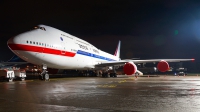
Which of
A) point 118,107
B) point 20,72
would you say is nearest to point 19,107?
point 118,107

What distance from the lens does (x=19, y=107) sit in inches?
303

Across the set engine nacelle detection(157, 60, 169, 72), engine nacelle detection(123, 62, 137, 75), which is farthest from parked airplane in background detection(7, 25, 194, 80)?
engine nacelle detection(157, 60, 169, 72)

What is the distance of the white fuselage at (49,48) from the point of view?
1986cm

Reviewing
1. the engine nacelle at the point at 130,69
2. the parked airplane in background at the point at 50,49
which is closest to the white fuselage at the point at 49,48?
the parked airplane in background at the point at 50,49

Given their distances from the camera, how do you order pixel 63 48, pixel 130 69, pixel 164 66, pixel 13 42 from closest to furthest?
pixel 13 42
pixel 63 48
pixel 130 69
pixel 164 66

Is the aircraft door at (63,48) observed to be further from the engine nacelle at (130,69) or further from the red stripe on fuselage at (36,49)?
the engine nacelle at (130,69)

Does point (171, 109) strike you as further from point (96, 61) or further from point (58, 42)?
point (96, 61)

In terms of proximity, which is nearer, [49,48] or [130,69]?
[49,48]

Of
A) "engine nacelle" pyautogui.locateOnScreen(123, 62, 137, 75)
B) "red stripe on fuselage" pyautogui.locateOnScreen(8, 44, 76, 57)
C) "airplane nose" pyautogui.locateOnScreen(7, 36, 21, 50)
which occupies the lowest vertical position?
"engine nacelle" pyautogui.locateOnScreen(123, 62, 137, 75)

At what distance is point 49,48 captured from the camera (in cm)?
2150

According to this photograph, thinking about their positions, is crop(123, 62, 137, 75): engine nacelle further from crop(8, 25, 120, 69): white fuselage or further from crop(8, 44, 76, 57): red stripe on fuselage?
crop(8, 44, 76, 57): red stripe on fuselage

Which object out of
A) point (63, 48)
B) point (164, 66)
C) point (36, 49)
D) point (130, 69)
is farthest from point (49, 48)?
point (164, 66)

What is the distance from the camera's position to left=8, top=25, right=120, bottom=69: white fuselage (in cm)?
1986

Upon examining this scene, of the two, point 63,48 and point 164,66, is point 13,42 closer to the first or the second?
point 63,48
